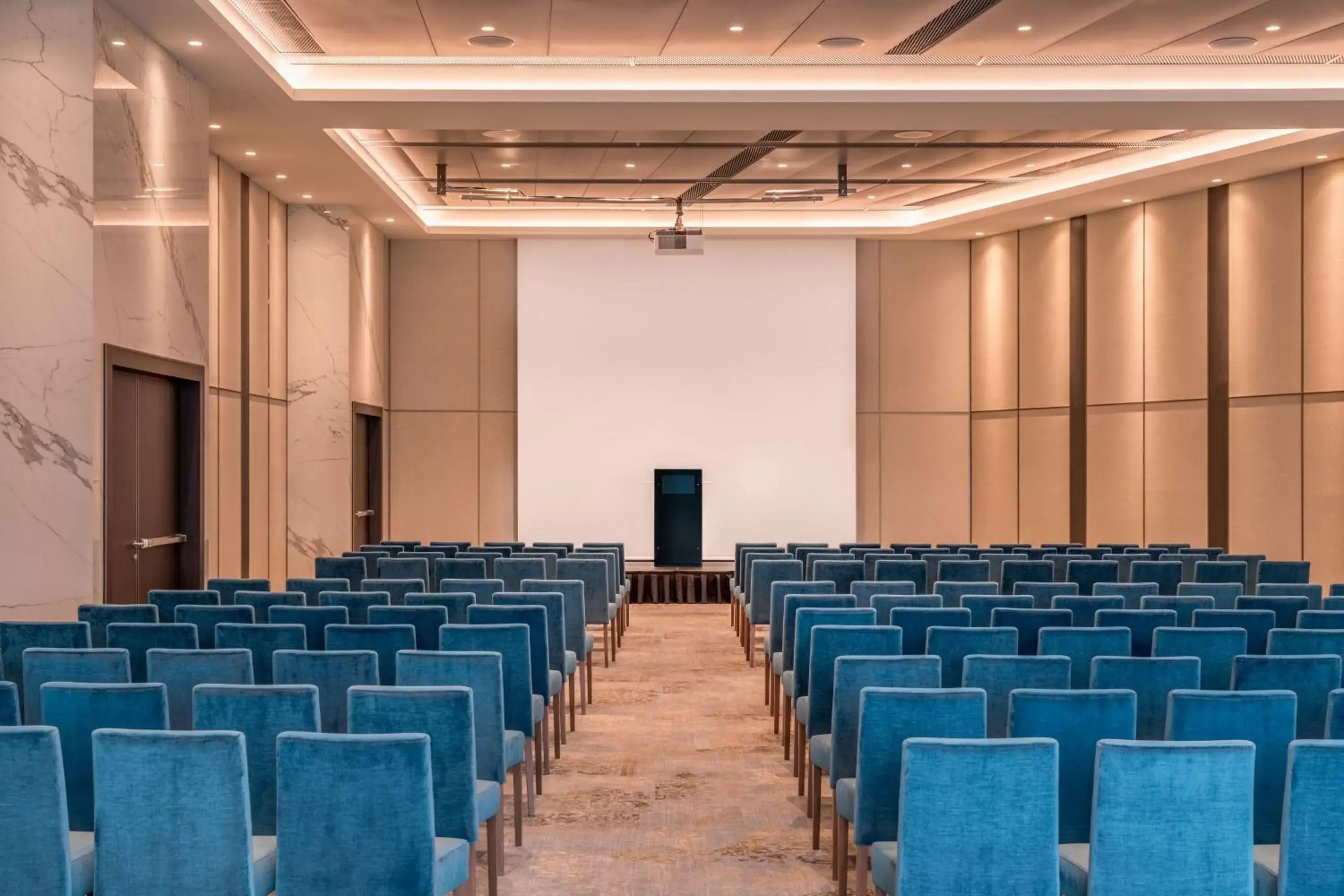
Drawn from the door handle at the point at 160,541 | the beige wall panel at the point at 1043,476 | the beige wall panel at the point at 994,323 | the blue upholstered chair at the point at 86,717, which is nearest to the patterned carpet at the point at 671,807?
the blue upholstered chair at the point at 86,717

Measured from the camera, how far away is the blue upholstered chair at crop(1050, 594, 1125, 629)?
7.20 meters

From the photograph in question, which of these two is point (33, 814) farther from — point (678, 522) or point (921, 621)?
point (678, 522)

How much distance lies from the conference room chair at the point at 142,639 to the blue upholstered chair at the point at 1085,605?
16.0 ft

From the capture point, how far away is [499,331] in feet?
60.2

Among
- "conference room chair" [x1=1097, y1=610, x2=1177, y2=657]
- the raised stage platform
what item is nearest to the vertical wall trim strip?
the raised stage platform

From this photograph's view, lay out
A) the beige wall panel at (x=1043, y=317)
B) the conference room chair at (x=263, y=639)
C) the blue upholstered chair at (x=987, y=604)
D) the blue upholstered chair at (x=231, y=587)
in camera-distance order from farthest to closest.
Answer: the beige wall panel at (x=1043, y=317) < the blue upholstered chair at (x=231, y=587) < the blue upholstered chair at (x=987, y=604) < the conference room chair at (x=263, y=639)

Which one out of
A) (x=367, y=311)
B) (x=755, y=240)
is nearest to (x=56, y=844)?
(x=367, y=311)

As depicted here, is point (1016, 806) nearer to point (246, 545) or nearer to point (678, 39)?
point (678, 39)

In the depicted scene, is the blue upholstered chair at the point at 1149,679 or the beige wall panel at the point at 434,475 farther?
the beige wall panel at the point at 434,475

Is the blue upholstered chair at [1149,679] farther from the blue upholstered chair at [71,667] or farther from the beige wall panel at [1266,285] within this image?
the beige wall panel at [1266,285]

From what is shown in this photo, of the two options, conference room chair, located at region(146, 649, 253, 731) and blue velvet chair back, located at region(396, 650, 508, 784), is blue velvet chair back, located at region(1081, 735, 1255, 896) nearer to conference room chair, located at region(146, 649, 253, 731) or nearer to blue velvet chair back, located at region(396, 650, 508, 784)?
blue velvet chair back, located at region(396, 650, 508, 784)

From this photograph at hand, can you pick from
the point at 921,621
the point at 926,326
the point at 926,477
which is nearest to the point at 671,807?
the point at 921,621

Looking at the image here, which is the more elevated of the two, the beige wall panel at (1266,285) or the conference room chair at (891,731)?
the beige wall panel at (1266,285)

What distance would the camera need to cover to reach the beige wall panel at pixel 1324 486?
12.5m
